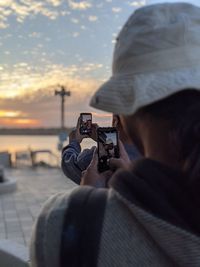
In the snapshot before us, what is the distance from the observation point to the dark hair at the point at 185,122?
0.87m

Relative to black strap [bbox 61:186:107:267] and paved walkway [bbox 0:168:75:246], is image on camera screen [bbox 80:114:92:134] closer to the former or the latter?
black strap [bbox 61:186:107:267]

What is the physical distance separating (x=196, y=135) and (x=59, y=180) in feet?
51.2

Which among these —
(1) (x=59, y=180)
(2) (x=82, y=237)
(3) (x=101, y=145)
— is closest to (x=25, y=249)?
(3) (x=101, y=145)

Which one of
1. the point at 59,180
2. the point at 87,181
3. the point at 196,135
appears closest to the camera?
the point at 196,135

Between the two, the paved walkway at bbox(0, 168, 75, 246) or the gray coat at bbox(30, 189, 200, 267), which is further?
the paved walkway at bbox(0, 168, 75, 246)

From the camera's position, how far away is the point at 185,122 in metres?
0.88

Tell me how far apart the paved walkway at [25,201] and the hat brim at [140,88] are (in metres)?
5.20

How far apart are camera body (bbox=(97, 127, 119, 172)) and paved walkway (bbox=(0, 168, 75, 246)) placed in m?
4.47

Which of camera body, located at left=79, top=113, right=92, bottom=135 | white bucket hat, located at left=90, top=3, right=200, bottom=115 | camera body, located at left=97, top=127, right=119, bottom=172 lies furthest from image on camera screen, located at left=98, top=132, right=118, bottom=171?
white bucket hat, located at left=90, top=3, right=200, bottom=115

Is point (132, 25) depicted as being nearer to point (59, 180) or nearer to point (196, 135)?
point (196, 135)

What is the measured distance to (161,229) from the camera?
2.88 feet

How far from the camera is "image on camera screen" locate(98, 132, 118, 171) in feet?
5.04

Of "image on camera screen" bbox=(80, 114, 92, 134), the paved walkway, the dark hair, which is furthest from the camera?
the paved walkway

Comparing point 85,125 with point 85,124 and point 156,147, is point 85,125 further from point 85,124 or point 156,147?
point 156,147
